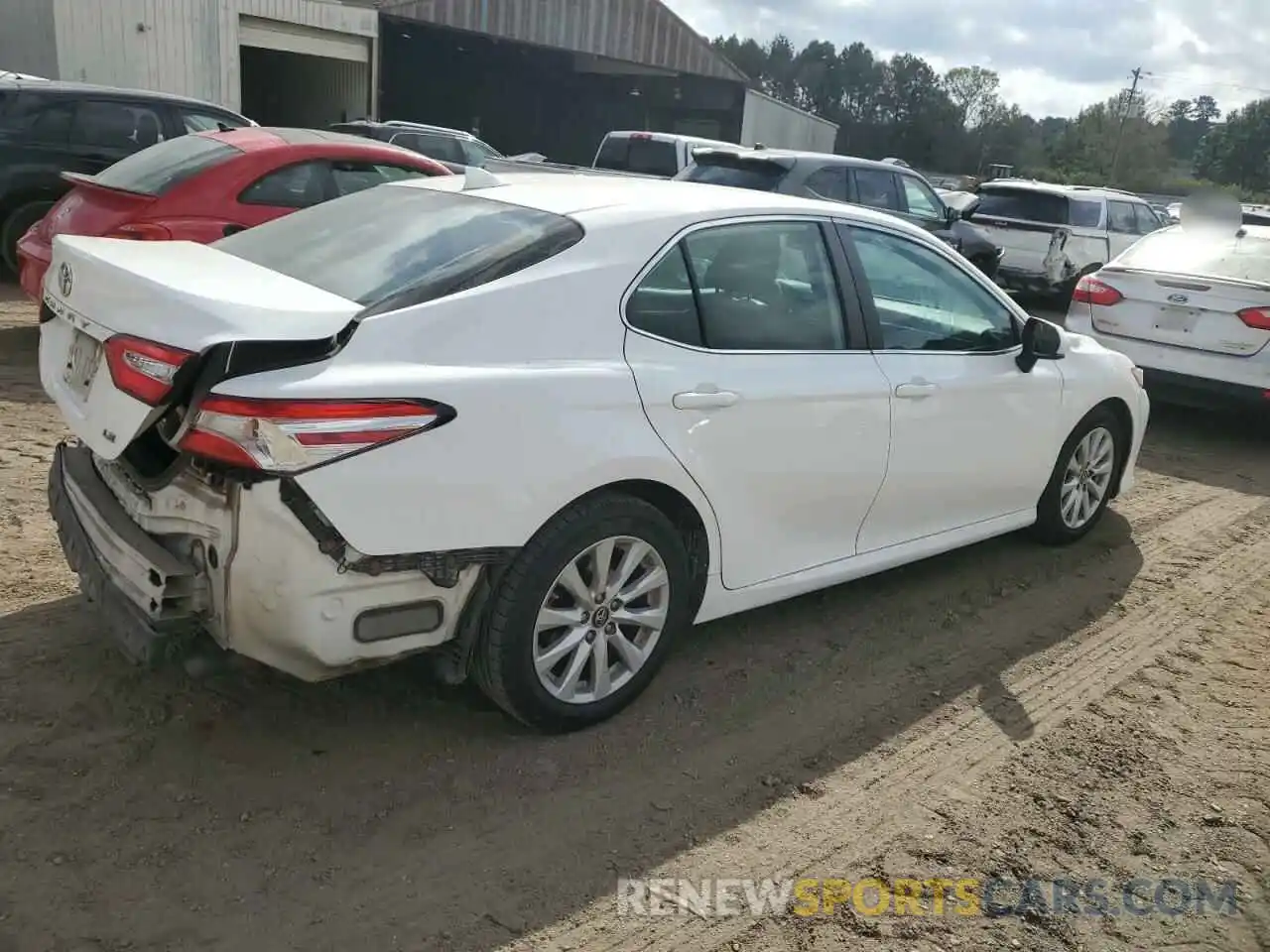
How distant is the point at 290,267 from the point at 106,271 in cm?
56

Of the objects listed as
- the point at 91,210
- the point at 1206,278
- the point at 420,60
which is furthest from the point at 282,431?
the point at 420,60

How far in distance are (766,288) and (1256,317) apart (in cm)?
522

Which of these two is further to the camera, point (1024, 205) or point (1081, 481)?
point (1024, 205)

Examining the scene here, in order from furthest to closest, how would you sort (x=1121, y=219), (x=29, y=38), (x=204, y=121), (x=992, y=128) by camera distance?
(x=992, y=128) < (x=29, y=38) < (x=1121, y=219) < (x=204, y=121)

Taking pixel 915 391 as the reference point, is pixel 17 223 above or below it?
below

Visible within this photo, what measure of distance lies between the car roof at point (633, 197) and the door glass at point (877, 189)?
25.9 feet

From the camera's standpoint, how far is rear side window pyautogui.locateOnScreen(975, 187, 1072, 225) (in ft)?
45.8

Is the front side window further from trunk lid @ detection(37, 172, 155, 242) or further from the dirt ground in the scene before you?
trunk lid @ detection(37, 172, 155, 242)

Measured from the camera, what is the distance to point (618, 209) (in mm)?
3484

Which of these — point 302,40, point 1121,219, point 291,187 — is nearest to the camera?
point 291,187

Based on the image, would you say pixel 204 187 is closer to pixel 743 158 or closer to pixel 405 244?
pixel 405 244

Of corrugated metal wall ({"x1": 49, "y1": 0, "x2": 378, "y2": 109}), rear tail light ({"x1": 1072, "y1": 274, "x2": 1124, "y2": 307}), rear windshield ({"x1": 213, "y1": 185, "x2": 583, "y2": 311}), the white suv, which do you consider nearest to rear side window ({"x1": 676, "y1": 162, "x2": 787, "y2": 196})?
rear tail light ({"x1": 1072, "y1": 274, "x2": 1124, "y2": 307})

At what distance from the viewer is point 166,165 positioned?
6984 millimetres

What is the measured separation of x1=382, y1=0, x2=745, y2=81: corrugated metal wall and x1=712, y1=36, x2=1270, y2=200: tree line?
4.03 metres
